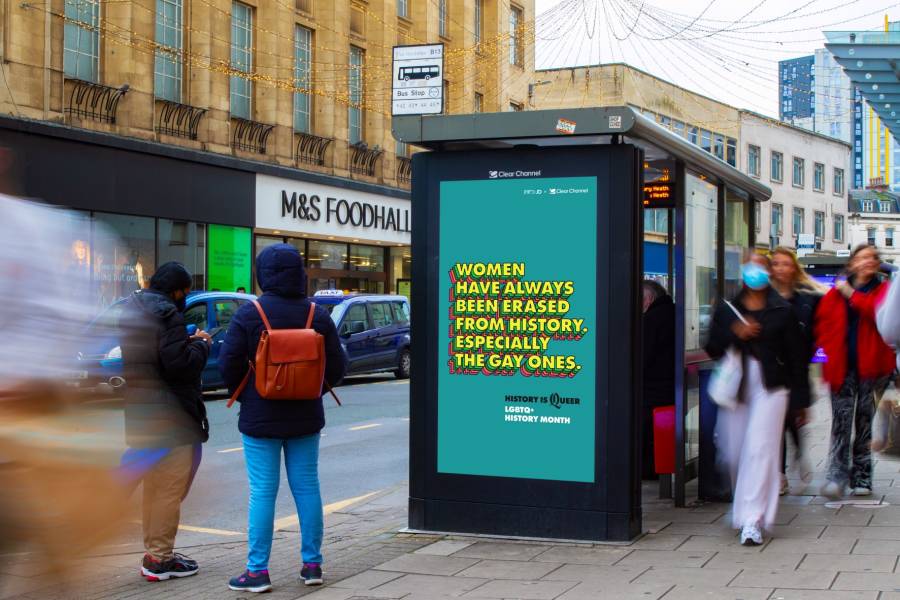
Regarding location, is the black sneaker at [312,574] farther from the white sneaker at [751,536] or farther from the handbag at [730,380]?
the handbag at [730,380]

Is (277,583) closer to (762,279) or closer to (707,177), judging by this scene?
(762,279)

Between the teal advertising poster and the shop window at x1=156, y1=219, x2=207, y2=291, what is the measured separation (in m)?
19.5

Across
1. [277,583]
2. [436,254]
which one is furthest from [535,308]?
[277,583]

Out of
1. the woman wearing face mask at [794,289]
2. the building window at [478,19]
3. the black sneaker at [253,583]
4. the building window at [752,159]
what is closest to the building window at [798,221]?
the building window at [752,159]

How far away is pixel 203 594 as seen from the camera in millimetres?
5758

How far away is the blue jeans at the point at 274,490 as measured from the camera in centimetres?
577

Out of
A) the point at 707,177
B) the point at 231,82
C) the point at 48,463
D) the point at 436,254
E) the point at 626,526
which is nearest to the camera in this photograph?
the point at 48,463

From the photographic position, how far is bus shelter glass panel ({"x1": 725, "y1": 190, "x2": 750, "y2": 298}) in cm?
931

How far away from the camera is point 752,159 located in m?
60.3

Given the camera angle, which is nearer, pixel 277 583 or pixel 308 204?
pixel 277 583

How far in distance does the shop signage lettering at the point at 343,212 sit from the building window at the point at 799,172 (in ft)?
118

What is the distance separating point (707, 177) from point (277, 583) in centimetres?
460

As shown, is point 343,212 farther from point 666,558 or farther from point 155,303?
point 666,558

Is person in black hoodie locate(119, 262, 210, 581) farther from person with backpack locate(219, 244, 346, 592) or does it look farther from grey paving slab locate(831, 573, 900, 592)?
grey paving slab locate(831, 573, 900, 592)
